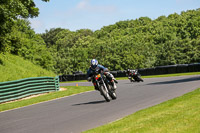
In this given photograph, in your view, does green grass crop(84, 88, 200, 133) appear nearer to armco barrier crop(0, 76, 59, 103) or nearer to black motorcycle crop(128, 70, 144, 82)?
armco barrier crop(0, 76, 59, 103)

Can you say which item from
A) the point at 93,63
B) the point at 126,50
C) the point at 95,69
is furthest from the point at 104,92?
the point at 126,50

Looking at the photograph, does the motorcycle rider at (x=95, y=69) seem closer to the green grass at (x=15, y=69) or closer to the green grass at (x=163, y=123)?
the green grass at (x=163, y=123)

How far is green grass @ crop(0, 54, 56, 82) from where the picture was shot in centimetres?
2869

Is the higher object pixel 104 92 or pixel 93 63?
pixel 93 63

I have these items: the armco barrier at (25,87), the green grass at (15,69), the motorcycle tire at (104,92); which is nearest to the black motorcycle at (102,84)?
the motorcycle tire at (104,92)

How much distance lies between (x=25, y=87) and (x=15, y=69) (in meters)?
8.69

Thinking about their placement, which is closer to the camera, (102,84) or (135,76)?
(102,84)

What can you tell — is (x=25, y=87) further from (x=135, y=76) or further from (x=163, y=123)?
(x=163, y=123)

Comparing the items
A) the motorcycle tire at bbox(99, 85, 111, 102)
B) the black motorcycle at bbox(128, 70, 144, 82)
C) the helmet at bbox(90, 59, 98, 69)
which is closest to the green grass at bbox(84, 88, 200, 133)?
the motorcycle tire at bbox(99, 85, 111, 102)

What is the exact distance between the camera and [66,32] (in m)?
140

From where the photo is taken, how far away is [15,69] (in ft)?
103

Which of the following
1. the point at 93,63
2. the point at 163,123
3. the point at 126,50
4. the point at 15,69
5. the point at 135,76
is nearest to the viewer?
the point at 163,123

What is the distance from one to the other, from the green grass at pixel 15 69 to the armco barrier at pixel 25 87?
289cm

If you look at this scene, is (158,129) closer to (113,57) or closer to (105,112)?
(105,112)
